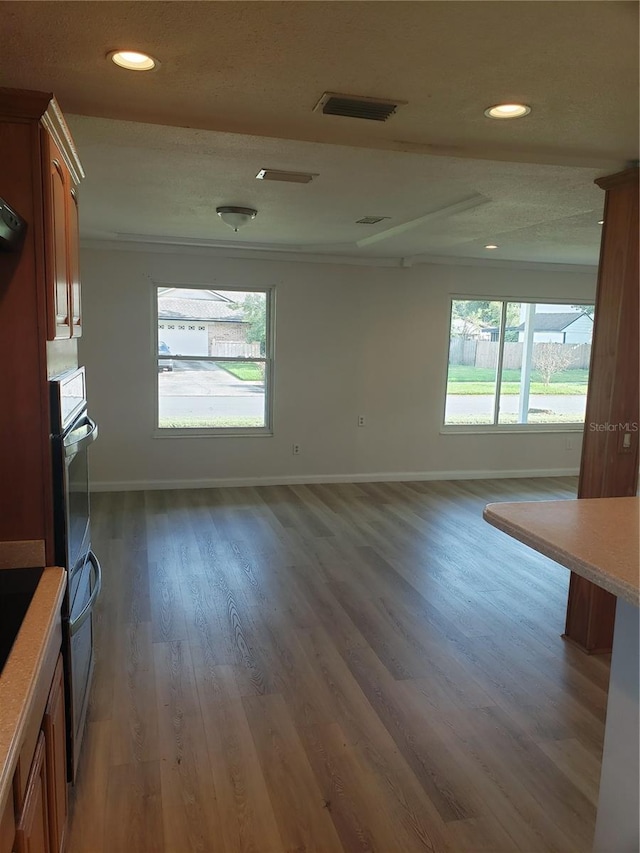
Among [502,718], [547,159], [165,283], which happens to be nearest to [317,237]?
[165,283]

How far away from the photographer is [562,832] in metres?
1.98

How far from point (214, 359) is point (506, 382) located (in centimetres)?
354

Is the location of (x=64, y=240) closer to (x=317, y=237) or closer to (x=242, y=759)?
(x=242, y=759)

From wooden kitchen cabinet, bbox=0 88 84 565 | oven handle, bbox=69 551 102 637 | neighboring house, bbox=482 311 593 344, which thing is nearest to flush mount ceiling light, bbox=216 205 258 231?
wooden kitchen cabinet, bbox=0 88 84 565

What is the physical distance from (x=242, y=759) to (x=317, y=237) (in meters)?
4.29

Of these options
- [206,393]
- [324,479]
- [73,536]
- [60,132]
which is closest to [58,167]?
[60,132]

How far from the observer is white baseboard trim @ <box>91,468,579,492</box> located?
20.3ft

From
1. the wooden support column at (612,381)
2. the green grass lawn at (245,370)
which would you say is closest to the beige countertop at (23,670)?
the wooden support column at (612,381)

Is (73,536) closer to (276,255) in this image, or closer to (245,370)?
(245,370)

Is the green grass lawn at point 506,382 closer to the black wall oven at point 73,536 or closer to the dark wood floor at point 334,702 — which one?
the dark wood floor at point 334,702

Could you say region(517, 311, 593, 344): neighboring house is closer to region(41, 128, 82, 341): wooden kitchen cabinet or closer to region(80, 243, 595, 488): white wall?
region(80, 243, 595, 488): white wall

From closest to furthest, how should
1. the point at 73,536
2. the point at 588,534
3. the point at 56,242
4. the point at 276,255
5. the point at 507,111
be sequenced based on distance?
the point at 588,534 → the point at 56,242 → the point at 73,536 → the point at 507,111 → the point at 276,255

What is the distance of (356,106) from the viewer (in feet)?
6.97

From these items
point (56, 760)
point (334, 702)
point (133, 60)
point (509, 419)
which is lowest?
point (334, 702)
